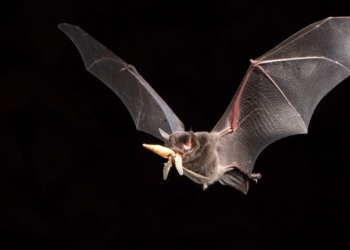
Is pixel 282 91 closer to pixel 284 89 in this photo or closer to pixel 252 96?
pixel 284 89

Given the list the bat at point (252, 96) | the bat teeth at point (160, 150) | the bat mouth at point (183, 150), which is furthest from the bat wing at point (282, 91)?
→ the bat teeth at point (160, 150)

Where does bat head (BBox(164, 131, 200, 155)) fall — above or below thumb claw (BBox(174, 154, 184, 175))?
above

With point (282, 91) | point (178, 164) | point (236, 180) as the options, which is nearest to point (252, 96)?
point (282, 91)

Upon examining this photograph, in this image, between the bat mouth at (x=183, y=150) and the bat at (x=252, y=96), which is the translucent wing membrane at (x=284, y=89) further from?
the bat mouth at (x=183, y=150)

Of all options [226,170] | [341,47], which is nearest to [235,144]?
[226,170]

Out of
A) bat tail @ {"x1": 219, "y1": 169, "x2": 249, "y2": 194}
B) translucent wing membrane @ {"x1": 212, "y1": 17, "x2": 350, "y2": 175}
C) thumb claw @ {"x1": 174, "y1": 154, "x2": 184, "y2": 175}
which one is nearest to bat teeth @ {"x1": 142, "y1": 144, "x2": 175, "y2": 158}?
thumb claw @ {"x1": 174, "y1": 154, "x2": 184, "y2": 175}

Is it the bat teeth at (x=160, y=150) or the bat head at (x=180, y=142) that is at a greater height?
the bat head at (x=180, y=142)

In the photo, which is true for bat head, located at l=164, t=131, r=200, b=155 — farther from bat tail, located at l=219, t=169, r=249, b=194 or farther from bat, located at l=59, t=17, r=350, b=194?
bat tail, located at l=219, t=169, r=249, b=194
